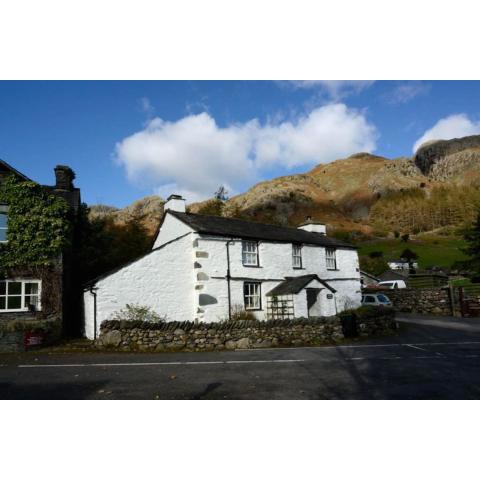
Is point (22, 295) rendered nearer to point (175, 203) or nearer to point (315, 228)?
point (175, 203)

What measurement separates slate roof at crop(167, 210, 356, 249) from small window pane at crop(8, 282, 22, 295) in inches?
330

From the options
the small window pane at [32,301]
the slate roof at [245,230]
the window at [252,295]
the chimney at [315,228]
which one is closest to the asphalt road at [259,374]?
the small window pane at [32,301]

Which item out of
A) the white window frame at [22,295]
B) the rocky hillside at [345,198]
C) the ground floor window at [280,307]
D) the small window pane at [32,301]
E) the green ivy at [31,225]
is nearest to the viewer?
the white window frame at [22,295]

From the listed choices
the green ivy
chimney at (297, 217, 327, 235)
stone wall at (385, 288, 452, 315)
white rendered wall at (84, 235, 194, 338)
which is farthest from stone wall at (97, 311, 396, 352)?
stone wall at (385, 288, 452, 315)

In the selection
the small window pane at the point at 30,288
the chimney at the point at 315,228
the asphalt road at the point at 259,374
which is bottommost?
the asphalt road at the point at 259,374

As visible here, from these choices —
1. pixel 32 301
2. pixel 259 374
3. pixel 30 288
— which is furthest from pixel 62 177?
pixel 259 374

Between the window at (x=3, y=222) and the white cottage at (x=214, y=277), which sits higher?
the window at (x=3, y=222)

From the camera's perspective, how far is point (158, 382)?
838cm

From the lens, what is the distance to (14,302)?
604 inches

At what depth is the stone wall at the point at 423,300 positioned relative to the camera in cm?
2642

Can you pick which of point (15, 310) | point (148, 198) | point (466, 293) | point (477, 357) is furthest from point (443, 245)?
point (148, 198)

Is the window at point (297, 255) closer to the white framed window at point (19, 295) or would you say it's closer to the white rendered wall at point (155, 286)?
the white rendered wall at point (155, 286)

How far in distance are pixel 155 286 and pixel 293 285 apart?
24.2 ft

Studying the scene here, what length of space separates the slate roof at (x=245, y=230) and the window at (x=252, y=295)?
275 cm
